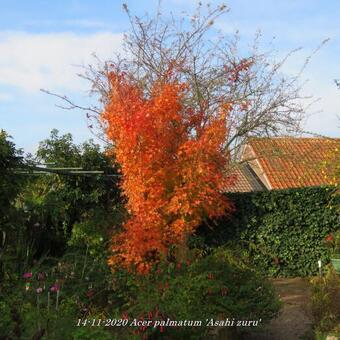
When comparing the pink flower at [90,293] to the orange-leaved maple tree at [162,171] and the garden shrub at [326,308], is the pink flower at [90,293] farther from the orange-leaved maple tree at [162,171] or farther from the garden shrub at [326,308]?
the garden shrub at [326,308]

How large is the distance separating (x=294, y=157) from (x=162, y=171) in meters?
4.91

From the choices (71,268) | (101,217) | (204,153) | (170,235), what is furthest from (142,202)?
(101,217)

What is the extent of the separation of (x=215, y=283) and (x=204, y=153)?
3.34 meters

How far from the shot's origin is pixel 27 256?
8469mm

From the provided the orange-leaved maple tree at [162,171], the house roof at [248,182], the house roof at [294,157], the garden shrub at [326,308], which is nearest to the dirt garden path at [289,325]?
the garden shrub at [326,308]

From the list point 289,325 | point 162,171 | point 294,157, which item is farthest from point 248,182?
point 289,325

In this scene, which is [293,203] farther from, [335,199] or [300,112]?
[300,112]

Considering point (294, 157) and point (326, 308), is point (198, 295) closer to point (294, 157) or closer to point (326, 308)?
point (326, 308)

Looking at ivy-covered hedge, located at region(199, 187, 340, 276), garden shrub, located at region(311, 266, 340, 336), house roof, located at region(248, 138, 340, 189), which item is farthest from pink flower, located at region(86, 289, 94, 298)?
ivy-covered hedge, located at region(199, 187, 340, 276)

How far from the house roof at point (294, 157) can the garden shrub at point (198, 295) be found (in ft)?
10.8

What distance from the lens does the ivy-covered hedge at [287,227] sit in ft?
38.2

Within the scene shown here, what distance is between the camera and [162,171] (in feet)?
27.9

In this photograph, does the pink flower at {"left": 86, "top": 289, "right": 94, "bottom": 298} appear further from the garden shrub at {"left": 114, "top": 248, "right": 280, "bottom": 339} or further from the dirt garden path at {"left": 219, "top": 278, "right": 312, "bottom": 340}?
the dirt garden path at {"left": 219, "top": 278, "right": 312, "bottom": 340}

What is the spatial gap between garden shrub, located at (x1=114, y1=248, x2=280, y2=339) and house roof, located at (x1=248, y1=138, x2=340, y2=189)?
10.8ft
